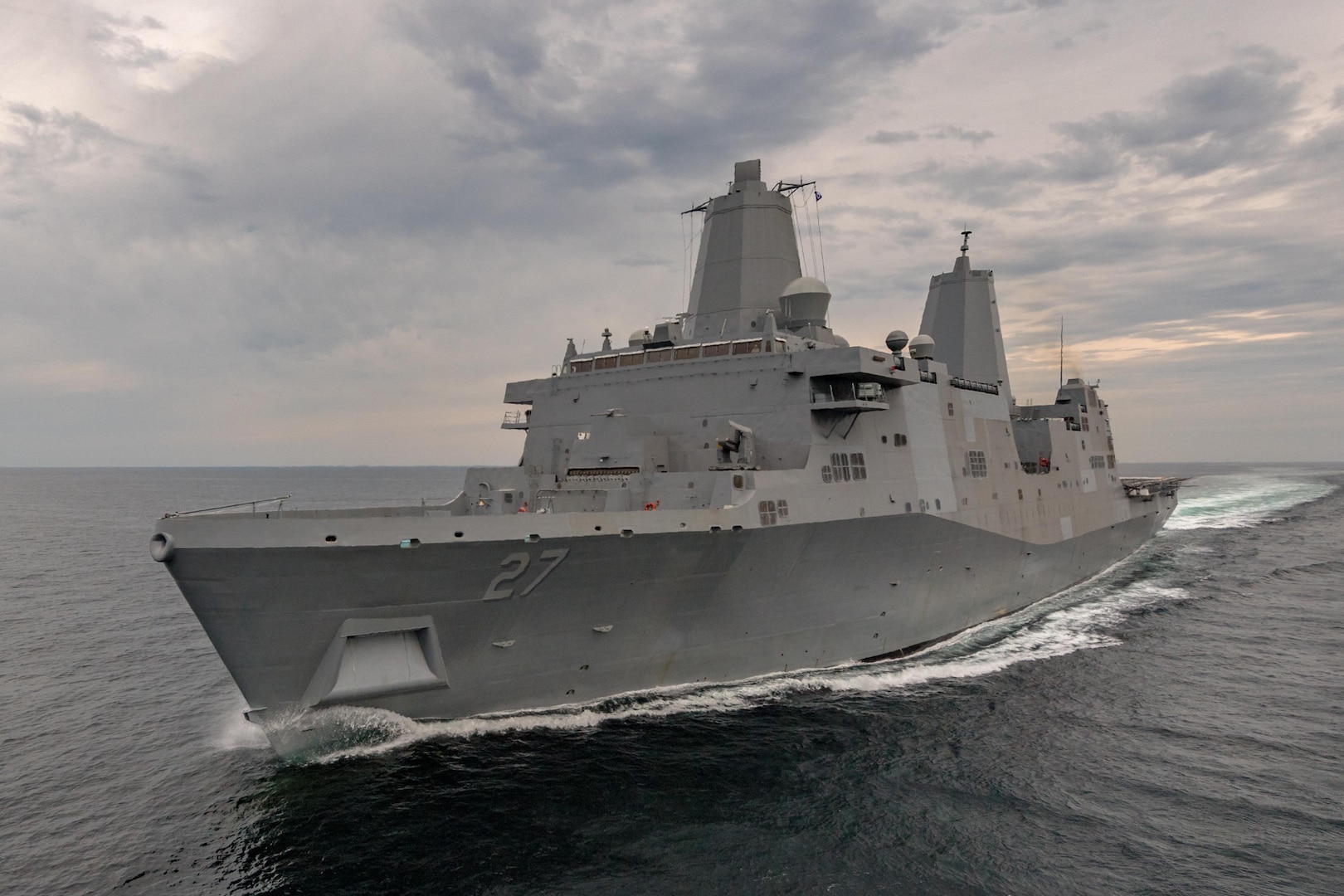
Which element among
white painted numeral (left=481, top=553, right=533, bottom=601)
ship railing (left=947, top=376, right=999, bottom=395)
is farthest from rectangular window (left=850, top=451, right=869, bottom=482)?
white painted numeral (left=481, top=553, right=533, bottom=601)

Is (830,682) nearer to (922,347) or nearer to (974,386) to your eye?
(922,347)

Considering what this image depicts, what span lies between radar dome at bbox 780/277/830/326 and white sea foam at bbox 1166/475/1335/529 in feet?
114

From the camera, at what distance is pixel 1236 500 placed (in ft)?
183

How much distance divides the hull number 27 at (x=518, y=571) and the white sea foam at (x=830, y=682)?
84.8 inches

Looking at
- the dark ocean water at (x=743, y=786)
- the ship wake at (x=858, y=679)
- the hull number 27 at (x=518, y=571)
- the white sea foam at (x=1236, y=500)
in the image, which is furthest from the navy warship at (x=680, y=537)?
the white sea foam at (x=1236, y=500)

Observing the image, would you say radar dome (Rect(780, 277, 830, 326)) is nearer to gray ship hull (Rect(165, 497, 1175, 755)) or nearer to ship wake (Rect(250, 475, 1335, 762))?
gray ship hull (Rect(165, 497, 1175, 755))

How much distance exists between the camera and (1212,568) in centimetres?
2780

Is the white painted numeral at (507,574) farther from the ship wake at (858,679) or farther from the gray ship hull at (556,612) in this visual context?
the ship wake at (858,679)

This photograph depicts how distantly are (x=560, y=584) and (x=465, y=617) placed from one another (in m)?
1.36

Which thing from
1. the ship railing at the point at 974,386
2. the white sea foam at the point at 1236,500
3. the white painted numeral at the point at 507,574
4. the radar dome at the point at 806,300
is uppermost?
the radar dome at the point at 806,300

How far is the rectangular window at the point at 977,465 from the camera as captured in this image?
18359mm

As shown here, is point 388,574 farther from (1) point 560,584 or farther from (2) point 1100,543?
(2) point 1100,543

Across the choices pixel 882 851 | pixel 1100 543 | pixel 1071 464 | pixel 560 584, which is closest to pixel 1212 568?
pixel 1100 543

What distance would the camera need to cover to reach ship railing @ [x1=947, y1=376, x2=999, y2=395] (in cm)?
1905
